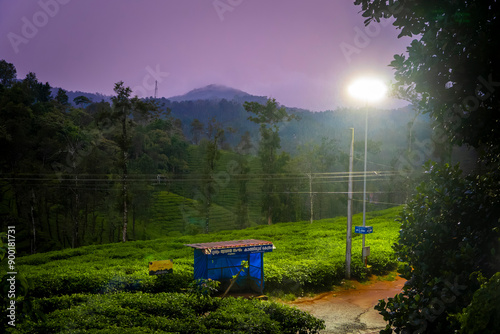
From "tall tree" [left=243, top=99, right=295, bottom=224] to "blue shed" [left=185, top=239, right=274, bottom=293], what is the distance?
34.0 m

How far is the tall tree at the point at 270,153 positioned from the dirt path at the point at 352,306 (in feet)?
105

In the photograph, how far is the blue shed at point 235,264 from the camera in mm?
16250

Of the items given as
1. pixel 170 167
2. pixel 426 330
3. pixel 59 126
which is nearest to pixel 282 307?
pixel 426 330

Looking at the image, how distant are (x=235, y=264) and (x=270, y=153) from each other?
3860cm

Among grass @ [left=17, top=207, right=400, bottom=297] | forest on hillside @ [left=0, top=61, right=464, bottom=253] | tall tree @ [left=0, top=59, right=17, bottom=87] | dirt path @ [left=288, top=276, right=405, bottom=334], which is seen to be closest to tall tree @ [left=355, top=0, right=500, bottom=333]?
grass @ [left=17, top=207, right=400, bottom=297]

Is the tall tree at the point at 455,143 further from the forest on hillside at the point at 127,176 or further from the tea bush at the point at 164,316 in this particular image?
the forest on hillside at the point at 127,176

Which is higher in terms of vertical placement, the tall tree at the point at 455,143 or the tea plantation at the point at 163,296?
the tall tree at the point at 455,143

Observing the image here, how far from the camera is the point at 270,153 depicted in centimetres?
5638

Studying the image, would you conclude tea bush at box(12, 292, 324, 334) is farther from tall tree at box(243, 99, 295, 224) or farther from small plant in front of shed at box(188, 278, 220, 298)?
tall tree at box(243, 99, 295, 224)

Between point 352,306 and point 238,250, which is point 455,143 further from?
point 352,306

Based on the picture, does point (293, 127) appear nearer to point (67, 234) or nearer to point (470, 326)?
point (67, 234)

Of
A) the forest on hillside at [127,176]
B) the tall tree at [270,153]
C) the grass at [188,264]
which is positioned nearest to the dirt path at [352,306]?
the grass at [188,264]

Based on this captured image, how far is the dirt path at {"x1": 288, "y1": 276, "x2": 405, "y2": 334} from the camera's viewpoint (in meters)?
14.1

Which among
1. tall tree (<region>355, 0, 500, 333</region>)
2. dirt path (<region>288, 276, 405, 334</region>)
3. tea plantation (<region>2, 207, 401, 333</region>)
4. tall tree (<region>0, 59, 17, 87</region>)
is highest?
tall tree (<region>0, 59, 17, 87</region>)
